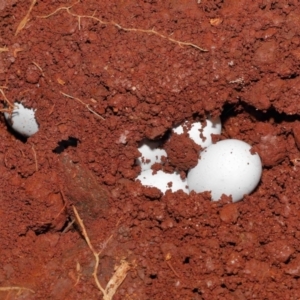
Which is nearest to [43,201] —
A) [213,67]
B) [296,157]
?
[213,67]

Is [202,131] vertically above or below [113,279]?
above

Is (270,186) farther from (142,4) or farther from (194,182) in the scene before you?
(142,4)

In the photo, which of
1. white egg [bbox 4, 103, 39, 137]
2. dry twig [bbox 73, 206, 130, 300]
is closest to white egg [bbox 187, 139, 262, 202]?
dry twig [bbox 73, 206, 130, 300]

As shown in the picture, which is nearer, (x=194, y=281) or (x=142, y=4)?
(x=194, y=281)

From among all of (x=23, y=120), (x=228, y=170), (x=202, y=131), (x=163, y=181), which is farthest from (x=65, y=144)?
(x=228, y=170)

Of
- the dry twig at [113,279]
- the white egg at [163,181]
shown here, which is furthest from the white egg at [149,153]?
the dry twig at [113,279]

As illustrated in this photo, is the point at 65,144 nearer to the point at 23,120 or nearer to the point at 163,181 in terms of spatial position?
the point at 23,120

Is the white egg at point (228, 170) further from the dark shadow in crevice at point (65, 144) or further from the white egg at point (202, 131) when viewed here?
the dark shadow in crevice at point (65, 144)
